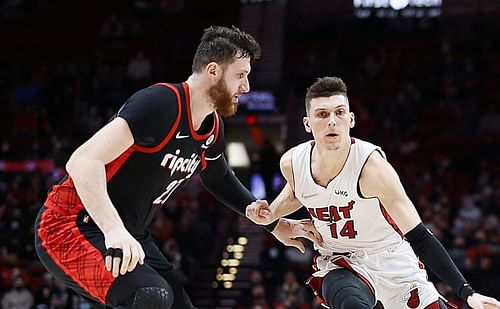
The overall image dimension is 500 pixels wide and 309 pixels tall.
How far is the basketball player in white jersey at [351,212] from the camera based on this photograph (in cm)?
476

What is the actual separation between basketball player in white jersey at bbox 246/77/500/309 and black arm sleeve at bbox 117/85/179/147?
116 cm

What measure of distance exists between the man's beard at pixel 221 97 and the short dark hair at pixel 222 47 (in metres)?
0.12

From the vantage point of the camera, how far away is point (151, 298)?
373 centimetres

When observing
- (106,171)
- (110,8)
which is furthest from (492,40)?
(106,171)

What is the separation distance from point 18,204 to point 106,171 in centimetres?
1028

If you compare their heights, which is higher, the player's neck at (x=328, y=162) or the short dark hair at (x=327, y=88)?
the short dark hair at (x=327, y=88)

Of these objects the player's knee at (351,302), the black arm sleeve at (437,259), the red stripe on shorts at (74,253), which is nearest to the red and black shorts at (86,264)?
the red stripe on shorts at (74,253)

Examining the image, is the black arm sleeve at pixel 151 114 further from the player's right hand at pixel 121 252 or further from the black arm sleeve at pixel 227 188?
the black arm sleeve at pixel 227 188

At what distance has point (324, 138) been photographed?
4.87m

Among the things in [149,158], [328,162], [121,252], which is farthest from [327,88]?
[121,252]

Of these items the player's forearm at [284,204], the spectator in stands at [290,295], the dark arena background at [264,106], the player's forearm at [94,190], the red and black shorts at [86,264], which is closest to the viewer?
the player's forearm at [94,190]

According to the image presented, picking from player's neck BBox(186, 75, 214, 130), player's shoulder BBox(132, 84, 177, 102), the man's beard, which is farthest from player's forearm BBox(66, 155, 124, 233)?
the man's beard

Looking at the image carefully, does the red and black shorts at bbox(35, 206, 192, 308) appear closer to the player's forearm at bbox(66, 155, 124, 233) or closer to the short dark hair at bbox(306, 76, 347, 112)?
the player's forearm at bbox(66, 155, 124, 233)

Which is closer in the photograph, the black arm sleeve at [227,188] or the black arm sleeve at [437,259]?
the black arm sleeve at [437,259]
